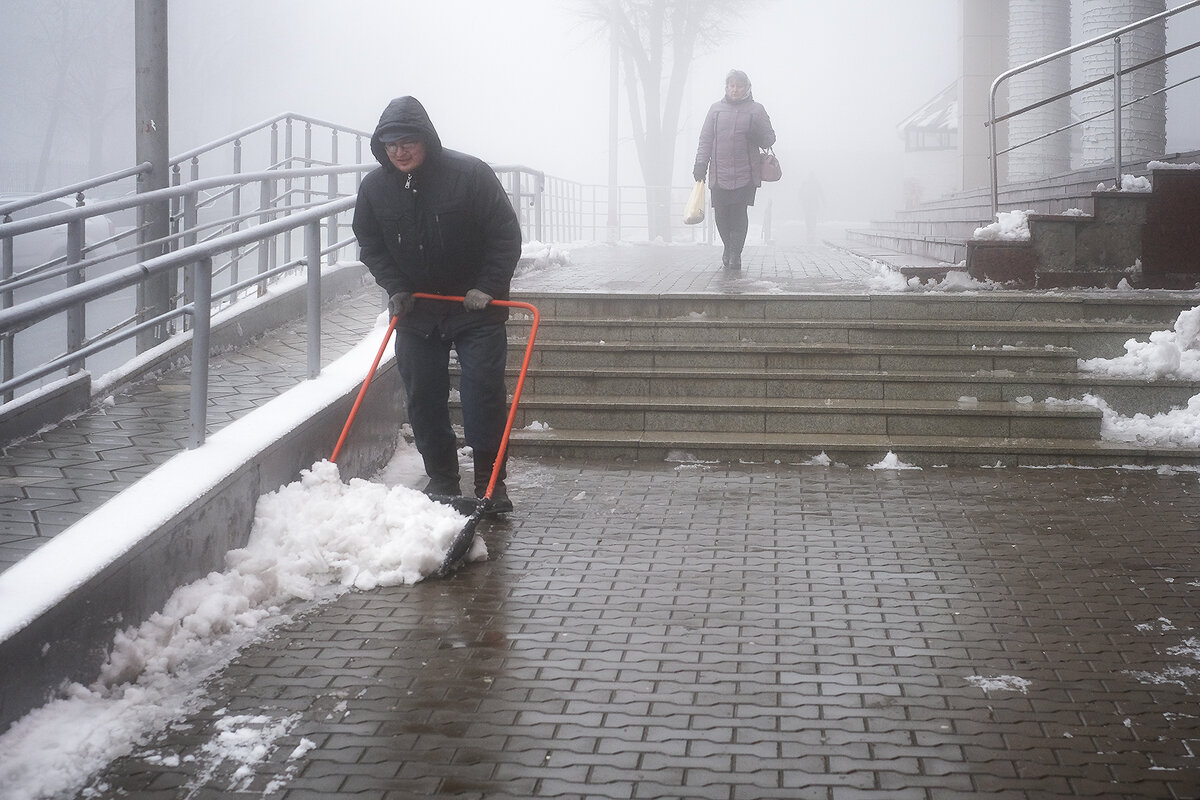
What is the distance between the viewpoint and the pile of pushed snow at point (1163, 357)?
7770 mm

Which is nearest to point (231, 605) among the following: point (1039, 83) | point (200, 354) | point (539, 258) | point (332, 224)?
point (200, 354)

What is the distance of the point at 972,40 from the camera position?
70.2ft

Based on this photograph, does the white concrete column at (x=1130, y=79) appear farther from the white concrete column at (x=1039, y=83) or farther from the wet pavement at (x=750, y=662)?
the wet pavement at (x=750, y=662)

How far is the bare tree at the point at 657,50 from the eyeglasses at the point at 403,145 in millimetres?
23847

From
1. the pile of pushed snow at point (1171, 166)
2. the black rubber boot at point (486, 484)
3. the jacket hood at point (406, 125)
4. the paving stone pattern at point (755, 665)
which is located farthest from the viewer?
the pile of pushed snow at point (1171, 166)

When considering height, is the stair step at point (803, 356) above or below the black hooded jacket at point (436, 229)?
below

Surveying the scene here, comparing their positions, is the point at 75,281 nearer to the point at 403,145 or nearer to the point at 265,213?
the point at 265,213

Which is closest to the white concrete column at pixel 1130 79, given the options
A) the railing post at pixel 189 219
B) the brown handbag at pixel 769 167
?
the brown handbag at pixel 769 167

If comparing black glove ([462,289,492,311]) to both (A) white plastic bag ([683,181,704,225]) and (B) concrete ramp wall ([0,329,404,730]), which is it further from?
(A) white plastic bag ([683,181,704,225])

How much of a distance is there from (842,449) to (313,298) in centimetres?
315

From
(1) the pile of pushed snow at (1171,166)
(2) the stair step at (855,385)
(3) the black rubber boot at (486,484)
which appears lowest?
(3) the black rubber boot at (486,484)

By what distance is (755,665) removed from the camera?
13.9 feet

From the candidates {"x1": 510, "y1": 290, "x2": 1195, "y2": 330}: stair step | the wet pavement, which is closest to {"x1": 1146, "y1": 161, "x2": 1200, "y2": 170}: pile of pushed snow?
{"x1": 510, "y1": 290, "x2": 1195, "y2": 330}: stair step

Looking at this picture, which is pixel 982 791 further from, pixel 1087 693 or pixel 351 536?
pixel 351 536
